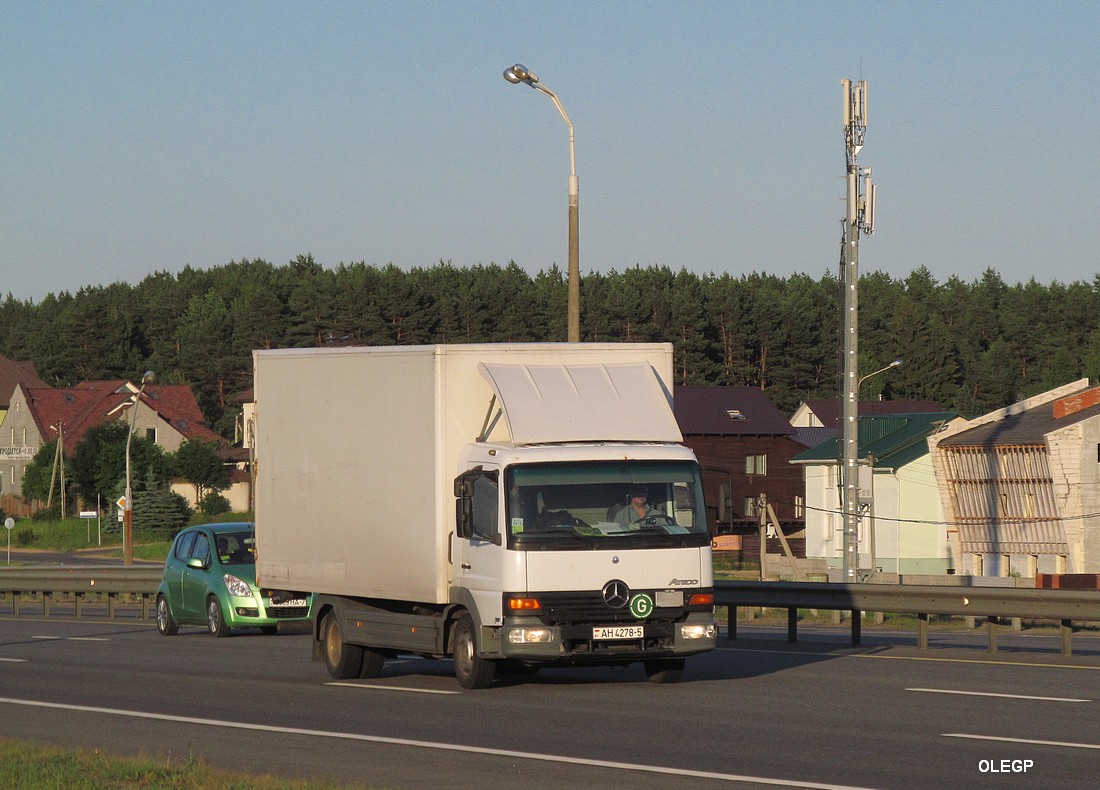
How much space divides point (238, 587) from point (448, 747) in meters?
13.8

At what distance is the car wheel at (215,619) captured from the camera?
2519 cm

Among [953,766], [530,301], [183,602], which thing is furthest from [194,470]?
[953,766]

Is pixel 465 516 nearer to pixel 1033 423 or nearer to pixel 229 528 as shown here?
pixel 229 528

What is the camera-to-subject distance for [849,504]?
34.0 meters

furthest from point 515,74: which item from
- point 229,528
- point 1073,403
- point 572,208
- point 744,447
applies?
point 744,447

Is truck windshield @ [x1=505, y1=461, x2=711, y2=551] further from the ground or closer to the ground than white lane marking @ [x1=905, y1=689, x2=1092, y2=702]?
further from the ground

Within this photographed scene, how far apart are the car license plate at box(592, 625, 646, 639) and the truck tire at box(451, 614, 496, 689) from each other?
117 cm

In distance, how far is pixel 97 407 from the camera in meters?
125

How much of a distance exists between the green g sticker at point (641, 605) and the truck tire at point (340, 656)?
12.8 ft

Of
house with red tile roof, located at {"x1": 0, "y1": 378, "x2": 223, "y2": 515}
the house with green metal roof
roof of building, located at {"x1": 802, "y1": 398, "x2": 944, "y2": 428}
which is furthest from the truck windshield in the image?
house with red tile roof, located at {"x1": 0, "y1": 378, "x2": 223, "y2": 515}

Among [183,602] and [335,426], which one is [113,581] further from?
[335,426]

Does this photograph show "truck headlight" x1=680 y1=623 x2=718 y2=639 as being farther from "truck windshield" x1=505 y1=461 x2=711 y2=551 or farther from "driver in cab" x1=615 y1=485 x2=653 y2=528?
"driver in cab" x1=615 y1=485 x2=653 y2=528

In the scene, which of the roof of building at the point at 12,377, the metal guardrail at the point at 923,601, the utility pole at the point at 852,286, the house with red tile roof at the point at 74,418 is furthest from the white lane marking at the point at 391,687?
the roof of building at the point at 12,377

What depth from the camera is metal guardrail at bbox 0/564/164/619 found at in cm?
3181
